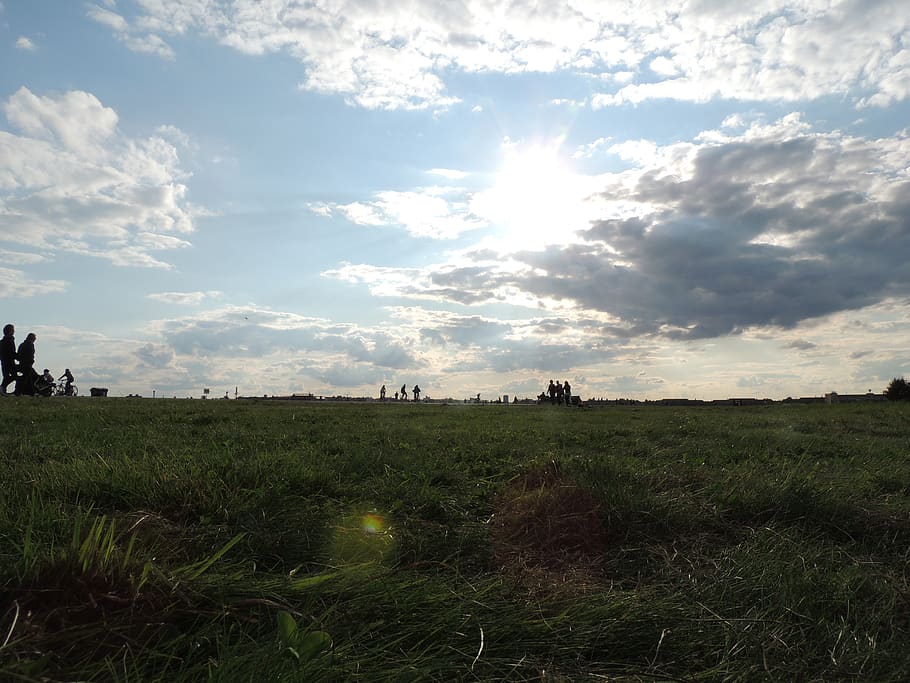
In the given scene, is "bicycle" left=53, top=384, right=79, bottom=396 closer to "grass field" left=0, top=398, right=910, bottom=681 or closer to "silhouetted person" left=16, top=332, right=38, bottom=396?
"silhouetted person" left=16, top=332, right=38, bottom=396

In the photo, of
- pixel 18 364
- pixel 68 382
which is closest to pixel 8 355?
pixel 18 364

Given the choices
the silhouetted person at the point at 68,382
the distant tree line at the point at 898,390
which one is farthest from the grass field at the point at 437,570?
the distant tree line at the point at 898,390

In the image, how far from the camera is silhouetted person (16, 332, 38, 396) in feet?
70.3

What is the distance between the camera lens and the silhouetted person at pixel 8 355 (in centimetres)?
2088

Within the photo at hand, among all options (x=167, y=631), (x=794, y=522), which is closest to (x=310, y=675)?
(x=167, y=631)

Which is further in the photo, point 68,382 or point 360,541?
point 68,382

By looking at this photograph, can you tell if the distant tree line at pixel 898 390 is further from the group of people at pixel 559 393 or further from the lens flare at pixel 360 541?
the lens flare at pixel 360 541

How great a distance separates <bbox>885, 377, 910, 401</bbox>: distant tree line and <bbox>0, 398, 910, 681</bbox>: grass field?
152ft

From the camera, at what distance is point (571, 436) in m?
11.5

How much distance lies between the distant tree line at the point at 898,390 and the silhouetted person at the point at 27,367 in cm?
5274

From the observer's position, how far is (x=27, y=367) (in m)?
21.9

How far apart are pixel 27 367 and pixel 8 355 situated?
2.76 ft

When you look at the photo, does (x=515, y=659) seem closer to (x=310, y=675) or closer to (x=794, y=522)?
(x=310, y=675)

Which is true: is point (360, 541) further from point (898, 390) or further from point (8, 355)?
point (898, 390)
